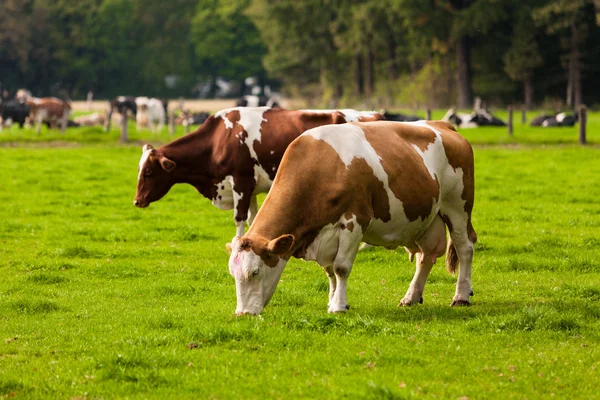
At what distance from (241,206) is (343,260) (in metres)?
5.62

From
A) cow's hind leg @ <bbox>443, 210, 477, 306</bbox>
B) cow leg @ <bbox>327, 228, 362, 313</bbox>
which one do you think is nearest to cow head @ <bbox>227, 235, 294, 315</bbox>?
cow leg @ <bbox>327, 228, 362, 313</bbox>

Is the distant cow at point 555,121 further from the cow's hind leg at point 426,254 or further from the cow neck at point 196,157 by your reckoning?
the cow's hind leg at point 426,254

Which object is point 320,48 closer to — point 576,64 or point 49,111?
point 576,64

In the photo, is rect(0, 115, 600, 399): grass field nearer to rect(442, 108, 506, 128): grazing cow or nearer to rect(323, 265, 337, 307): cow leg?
rect(323, 265, 337, 307): cow leg

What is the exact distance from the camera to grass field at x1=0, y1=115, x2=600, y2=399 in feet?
25.6

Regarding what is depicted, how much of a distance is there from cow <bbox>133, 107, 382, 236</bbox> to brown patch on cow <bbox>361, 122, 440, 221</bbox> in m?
4.80

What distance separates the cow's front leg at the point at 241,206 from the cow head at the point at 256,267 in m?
5.62

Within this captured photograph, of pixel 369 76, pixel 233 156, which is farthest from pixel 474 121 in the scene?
pixel 369 76

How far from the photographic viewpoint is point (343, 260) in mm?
9969

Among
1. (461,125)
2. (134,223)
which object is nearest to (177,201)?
(134,223)

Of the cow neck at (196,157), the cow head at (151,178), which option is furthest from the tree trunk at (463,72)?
the cow head at (151,178)

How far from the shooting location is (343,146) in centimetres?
1016

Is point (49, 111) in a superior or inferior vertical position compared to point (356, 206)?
inferior

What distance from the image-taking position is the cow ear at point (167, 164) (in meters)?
15.6
